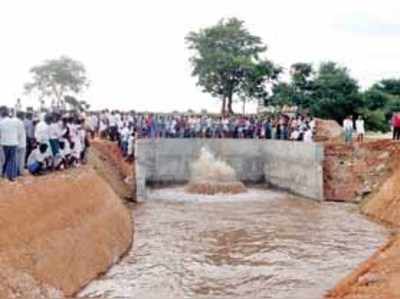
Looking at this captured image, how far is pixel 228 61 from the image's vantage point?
52.8 metres

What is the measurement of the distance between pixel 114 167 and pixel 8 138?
16471mm

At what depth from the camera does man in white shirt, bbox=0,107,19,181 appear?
17641mm

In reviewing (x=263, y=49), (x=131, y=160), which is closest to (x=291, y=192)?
(x=131, y=160)

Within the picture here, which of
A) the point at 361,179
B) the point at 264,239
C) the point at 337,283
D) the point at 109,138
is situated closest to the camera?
the point at 337,283

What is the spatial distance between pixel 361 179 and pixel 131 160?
1146cm

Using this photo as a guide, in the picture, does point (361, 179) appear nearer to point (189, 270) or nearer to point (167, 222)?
point (167, 222)

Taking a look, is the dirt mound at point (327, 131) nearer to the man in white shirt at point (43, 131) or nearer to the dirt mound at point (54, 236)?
the dirt mound at point (54, 236)

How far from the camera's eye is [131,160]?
1458 inches

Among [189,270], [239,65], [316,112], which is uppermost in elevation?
[239,65]

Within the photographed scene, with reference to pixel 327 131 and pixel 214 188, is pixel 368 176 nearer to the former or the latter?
pixel 214 188

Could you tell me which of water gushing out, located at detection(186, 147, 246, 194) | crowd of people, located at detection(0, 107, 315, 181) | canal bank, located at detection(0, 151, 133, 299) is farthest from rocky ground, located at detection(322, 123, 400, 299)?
canal bank, located at detection(0, 151, 133, 299)

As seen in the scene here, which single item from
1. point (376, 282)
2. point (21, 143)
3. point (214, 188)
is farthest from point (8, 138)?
point (214, 188)

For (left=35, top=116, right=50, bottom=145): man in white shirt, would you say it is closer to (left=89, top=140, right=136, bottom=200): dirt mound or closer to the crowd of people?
the crowd of people

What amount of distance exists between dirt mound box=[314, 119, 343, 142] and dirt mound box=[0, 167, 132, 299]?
19.4 m
